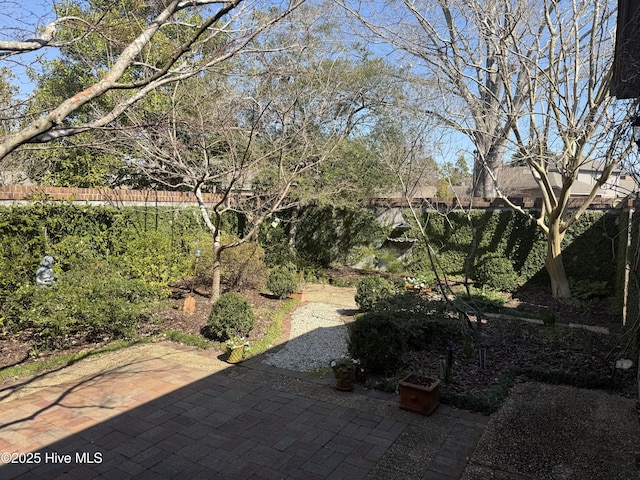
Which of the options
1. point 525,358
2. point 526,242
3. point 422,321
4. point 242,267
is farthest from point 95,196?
point 526,242

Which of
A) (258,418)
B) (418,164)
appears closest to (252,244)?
(418,164)

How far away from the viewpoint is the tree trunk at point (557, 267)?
893 cm

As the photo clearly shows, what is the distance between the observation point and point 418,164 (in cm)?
916

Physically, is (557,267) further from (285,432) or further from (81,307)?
(81,307)

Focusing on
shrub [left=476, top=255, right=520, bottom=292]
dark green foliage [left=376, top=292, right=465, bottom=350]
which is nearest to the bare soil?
dark green foliage [left=376, top=292, right=465, bottom=350]

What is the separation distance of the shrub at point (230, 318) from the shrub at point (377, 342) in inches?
73.8

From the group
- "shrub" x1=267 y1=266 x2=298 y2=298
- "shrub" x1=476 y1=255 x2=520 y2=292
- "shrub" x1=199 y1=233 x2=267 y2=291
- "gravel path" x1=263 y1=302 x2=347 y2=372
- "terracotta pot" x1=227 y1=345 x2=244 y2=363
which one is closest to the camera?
"terracotta pot" x1=227 y1=345 x2=244 y2=363

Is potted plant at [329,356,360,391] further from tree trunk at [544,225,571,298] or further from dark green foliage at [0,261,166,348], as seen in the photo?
tree trunk at [544,225,571,298]

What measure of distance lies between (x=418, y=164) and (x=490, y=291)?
3.54 meters

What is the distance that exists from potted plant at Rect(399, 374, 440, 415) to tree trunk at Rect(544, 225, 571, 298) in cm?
637

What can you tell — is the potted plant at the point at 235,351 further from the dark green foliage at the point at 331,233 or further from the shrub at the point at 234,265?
the dark green foliage at the point at 331,233

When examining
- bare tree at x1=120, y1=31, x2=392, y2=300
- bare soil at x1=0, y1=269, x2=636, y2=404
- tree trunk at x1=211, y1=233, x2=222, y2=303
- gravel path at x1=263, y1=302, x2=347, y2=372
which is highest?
bare tree at x1=120, y1=31, x2=392, y2=300

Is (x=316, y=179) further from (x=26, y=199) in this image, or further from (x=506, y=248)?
(x=26, y=199)

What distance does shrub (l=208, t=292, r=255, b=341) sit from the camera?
5.95 m
